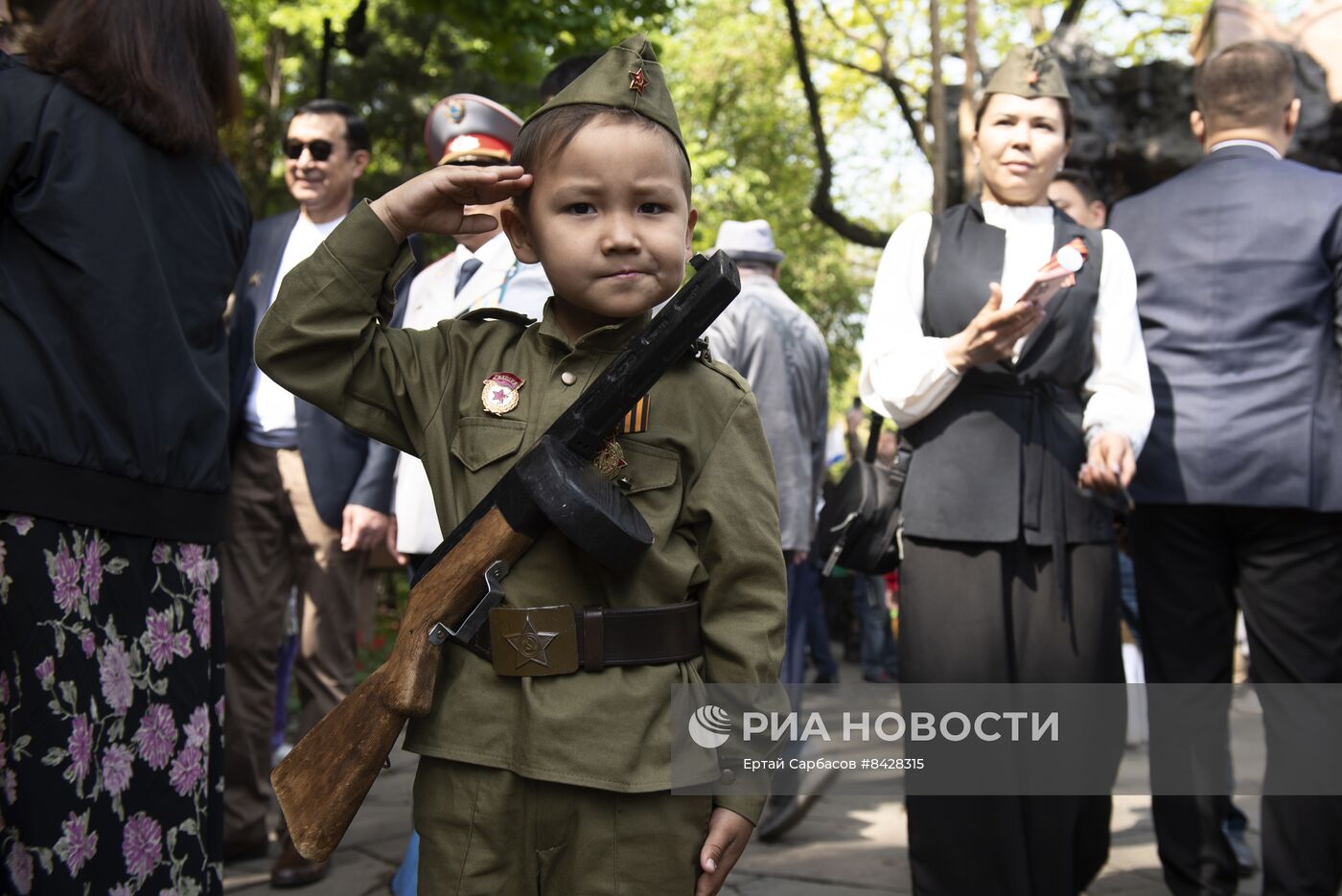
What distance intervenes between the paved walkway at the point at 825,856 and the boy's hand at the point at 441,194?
2.15 m

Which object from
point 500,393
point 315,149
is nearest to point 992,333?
point 500,393

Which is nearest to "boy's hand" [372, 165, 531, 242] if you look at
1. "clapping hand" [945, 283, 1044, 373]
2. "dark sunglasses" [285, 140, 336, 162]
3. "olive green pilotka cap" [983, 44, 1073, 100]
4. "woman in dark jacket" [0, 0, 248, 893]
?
"woman in dark jacket" [0, 0, 248, 893]

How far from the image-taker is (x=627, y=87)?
6.54 ft

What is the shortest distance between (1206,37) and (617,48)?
6.56 metres

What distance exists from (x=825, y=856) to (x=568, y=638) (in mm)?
3054

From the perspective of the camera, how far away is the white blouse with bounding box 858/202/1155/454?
3.35 m

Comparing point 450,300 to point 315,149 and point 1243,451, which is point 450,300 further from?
point 1243,451

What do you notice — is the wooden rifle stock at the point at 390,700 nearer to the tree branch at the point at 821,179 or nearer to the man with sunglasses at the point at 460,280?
the man with sunglasses at the point at 460,280

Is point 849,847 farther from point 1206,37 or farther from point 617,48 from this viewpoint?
point 1206,37

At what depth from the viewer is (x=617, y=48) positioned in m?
2.06

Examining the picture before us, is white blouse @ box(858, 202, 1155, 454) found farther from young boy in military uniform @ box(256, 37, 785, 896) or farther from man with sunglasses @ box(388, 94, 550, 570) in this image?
young boy in military uniform @ box(256, 37, 785, 896)

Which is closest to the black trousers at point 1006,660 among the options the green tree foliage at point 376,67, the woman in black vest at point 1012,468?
the woman in black vest at point 1012,468

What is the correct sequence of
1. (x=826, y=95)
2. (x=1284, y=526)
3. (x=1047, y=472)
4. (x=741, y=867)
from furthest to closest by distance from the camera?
1. (x=826, y=95)
2. (x=741, y=867)
3. (x=1284, y=526)
4. (x=1047, y=472)

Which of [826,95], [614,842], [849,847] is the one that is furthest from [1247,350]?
[826,95]
